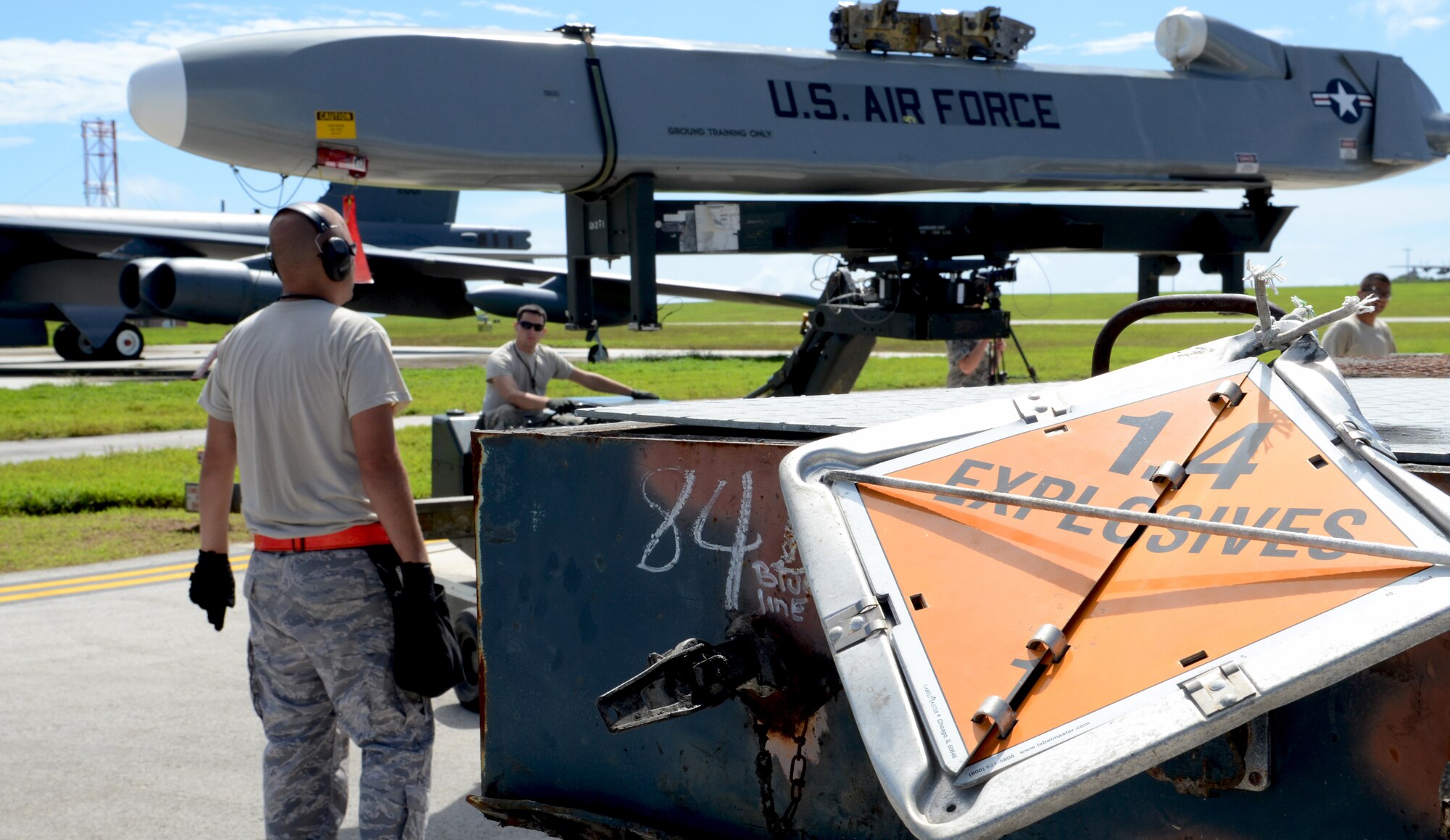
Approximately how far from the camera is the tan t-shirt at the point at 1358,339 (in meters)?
8.15

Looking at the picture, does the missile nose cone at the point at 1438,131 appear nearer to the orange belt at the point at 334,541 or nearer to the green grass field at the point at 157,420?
the green grass field at the point at 157,420

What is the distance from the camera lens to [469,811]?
4203mm

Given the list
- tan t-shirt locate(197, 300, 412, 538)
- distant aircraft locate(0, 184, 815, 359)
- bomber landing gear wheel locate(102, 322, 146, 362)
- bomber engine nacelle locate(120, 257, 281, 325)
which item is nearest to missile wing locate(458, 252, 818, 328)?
distant aircraft locate(0, 184, 815, 359)

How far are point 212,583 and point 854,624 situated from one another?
7.90ft

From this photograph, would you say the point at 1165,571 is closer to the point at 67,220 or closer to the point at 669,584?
the point at 669,584

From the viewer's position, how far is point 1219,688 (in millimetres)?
1460

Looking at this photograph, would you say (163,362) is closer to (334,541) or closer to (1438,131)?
(1438,131)

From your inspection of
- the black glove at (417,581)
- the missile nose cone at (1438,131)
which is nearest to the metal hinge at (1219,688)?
the black glove at (417,581)

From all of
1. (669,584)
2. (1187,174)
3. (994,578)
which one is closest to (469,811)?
(669,584)

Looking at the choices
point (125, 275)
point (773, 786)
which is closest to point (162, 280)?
point (125, 275)

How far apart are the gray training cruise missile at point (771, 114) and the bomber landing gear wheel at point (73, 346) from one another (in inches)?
1010

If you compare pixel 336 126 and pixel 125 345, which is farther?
pixel 125 345

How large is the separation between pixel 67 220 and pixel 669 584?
28.6m

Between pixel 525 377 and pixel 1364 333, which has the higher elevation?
pixel 1364 333
